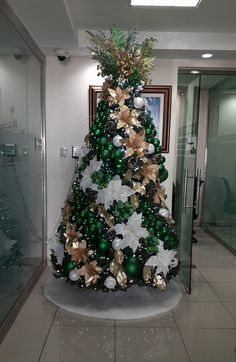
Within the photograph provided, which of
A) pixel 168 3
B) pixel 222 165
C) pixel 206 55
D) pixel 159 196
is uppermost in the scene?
pixel 168 3

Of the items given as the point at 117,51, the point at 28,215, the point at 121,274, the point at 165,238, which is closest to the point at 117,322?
the point at 121,274

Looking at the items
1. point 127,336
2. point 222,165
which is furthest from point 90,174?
point 222,165

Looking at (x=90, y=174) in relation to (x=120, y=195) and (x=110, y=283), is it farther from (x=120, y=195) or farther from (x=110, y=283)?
(x=110, y=283)

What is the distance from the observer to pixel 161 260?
8.28ft

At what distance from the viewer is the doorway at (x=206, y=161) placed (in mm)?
3045

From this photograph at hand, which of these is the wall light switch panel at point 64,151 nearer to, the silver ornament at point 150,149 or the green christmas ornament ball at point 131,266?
the silver ornament at point 150,149

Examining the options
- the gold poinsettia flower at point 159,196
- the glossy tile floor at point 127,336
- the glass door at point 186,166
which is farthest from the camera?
the glass door at point 186,166

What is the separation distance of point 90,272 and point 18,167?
1106 mm

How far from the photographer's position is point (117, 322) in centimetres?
232

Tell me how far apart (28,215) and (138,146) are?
4.46ft

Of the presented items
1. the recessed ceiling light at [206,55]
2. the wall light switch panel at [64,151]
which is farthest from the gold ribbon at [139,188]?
the recessed ceiling light at [206,55]

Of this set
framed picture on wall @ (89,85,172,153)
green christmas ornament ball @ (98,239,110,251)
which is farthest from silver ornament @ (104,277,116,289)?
framed picture on wall @ (89,85,172,153)

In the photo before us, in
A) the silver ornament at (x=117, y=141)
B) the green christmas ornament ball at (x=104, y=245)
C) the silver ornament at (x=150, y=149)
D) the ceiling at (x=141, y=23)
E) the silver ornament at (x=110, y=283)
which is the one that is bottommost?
the silver ornament at (x=110, y=283)

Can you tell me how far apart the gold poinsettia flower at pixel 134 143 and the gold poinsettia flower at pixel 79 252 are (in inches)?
33.5
